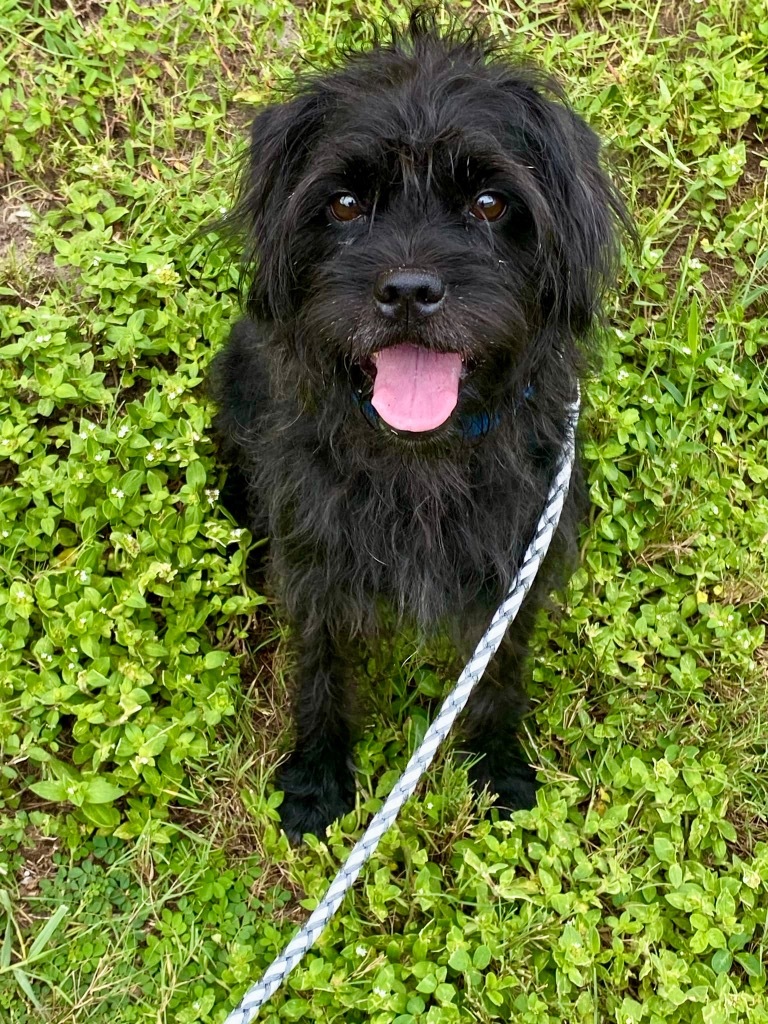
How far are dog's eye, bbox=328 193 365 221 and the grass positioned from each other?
1.16 meters

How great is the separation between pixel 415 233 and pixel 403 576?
0.84 metres

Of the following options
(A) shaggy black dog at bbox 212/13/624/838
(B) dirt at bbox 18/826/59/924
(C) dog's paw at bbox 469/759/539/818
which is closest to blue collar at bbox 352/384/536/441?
(A) shaggy black dog at bbox 212/13/624/838

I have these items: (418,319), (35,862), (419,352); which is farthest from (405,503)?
(35,862)

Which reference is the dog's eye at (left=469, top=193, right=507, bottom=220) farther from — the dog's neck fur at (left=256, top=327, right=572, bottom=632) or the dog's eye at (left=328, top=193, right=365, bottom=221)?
the dog's neck fur at (left=256, top=327, right=572, bottom=632)

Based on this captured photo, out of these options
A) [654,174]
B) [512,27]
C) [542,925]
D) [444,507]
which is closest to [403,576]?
[444,507]

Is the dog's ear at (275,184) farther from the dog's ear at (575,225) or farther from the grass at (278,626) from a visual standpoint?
the grass at (278,626)

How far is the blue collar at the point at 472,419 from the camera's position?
6.96ft

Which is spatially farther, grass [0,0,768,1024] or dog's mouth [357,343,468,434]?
grass [0,0,768,1024]

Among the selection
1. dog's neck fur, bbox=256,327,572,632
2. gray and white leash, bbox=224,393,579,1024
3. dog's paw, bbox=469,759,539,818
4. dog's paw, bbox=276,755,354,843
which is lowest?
dog's paw, bbox=276,755,354,843

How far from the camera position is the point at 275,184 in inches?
85.9

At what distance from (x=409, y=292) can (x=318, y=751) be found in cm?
153

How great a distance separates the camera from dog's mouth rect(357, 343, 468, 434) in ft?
6.57

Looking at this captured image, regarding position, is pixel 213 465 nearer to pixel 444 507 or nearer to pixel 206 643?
pixel 206 643

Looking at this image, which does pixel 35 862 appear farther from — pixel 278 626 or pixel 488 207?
pixel 488 207
